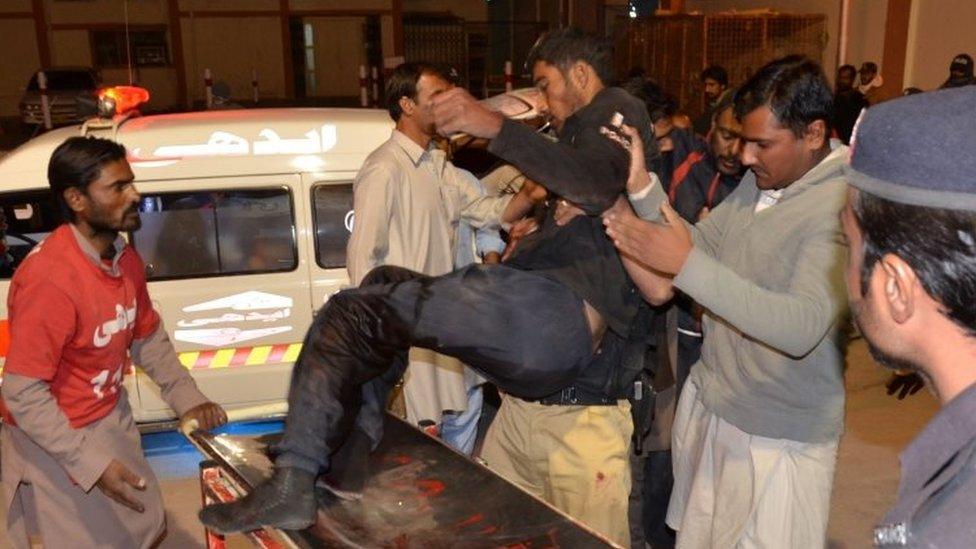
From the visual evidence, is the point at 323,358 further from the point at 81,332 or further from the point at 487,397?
the point at 487,397

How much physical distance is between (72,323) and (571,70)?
1753mm

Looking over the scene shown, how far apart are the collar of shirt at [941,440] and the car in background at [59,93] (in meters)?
20.4

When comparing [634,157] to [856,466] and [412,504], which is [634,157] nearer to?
[412,504]

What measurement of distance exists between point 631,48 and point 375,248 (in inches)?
541

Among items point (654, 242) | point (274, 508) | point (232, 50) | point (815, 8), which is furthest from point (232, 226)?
point (232, 50)

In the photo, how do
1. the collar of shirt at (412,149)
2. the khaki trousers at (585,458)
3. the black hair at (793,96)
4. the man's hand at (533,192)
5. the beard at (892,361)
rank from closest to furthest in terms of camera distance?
the beard at (892,361)
the black hair at (793,96)
the khaki trousers at (585,458)
the man's hand at (533,192)
the collar of shirt at (412,149)

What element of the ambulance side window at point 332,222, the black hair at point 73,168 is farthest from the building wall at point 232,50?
the black hair at point 73,168

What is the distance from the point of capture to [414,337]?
8.04 feet

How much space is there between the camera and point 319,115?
5.27 m

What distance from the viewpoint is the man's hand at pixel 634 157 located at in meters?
2.57

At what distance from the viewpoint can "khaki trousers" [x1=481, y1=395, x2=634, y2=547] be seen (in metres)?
2.93

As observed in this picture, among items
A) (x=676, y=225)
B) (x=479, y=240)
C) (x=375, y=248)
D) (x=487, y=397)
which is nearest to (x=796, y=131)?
(x=676, y=225)

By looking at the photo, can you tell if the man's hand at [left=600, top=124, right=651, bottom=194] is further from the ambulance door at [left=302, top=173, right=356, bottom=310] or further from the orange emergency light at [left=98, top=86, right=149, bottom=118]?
the orange emergency light at [left=98, top=86, right=149, bottom=118]

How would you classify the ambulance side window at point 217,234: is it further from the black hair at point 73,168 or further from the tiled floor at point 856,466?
the black hair at point 73,168
